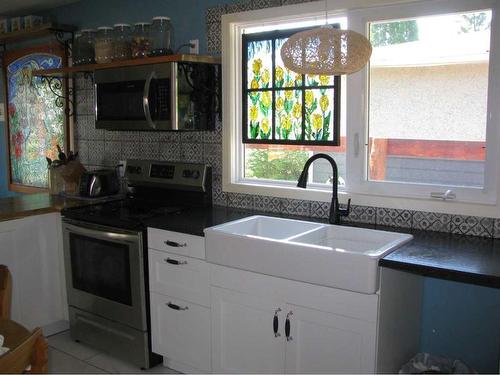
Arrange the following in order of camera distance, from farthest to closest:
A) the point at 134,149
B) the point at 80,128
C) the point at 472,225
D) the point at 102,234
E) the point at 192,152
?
the point at 80,128
the point at 134,149
the point at 192,152
the point at 102,234
the point at 472,225

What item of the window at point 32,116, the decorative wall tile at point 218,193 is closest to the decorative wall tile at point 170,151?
the decorative wall tile at point 218,193

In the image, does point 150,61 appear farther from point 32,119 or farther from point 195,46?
point 32,119

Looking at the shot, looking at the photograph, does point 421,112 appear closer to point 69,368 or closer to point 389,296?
point 389,296

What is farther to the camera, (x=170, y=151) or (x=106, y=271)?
(x=170, y=151)

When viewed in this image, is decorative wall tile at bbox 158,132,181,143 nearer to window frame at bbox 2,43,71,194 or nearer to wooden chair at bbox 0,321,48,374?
window frame at bbox 2,43,71,194

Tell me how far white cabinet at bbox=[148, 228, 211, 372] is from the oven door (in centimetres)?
8

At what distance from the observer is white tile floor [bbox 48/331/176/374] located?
2.80m

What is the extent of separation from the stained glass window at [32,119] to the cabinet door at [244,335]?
96.9 inches

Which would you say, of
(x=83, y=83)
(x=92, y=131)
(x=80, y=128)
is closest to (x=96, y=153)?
(x=92, y=131)

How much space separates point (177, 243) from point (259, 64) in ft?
3.79

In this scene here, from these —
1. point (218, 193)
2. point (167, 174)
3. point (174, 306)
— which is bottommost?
point (174, 306)

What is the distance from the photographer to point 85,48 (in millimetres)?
3508

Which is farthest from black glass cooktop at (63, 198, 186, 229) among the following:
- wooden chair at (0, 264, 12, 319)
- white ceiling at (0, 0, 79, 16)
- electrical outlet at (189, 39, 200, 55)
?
white ceiling at (0, 0, 79, 16)

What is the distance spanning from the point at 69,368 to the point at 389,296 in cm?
186
